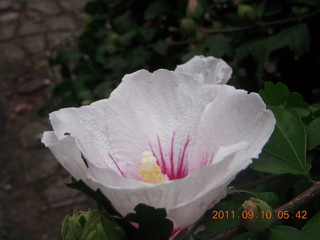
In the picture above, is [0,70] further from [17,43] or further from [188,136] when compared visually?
[188,136]

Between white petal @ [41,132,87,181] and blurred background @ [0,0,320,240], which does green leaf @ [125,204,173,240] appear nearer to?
white petal @ [41,132,87,181]

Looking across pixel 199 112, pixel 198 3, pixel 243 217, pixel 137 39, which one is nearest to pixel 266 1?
pixel 198 3

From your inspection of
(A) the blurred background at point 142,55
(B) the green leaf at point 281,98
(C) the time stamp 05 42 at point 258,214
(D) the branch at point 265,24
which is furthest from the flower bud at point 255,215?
(D) the branch at point 265,24

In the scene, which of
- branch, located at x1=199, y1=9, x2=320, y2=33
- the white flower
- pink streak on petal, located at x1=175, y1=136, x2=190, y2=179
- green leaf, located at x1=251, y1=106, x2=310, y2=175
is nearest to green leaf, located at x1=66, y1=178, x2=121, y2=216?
the white flower

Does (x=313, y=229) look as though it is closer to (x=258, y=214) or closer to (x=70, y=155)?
(x=258, y=214)

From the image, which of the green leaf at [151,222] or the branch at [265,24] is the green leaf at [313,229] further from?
the branch at [265,24]

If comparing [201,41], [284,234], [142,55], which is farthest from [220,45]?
[284,234]
